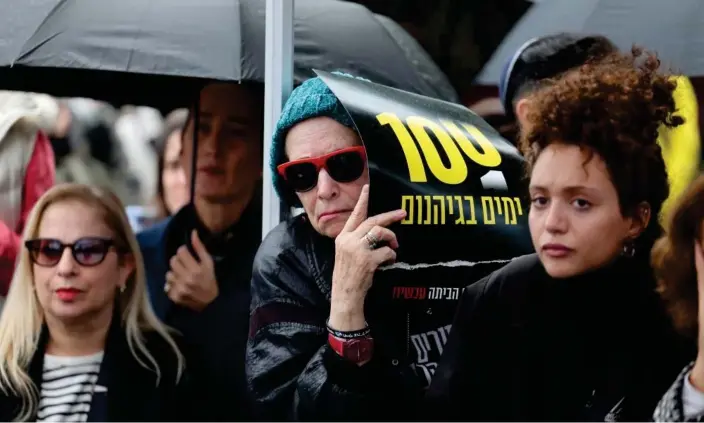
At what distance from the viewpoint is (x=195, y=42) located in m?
4.30

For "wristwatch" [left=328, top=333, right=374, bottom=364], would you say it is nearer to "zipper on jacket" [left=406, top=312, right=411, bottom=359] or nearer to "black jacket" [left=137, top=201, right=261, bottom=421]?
"zipper on jacket" [left=406, top=312, right=411, bottom=359]

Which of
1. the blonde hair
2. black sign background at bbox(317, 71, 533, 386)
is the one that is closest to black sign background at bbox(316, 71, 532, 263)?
black sign background at bbox(317, 71, 533, 386)

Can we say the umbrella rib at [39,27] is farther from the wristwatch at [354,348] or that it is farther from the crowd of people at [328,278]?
the wristwatch at [354,348]

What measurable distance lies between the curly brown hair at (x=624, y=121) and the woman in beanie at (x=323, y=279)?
2.19 ft

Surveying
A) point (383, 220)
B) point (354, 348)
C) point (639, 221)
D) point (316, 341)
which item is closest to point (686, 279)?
point (639, 221)

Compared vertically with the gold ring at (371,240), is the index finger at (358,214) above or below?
above

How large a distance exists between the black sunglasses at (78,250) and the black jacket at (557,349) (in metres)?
1.38

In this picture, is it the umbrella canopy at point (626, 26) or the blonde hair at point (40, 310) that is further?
the blonde hair at point (40, 310)

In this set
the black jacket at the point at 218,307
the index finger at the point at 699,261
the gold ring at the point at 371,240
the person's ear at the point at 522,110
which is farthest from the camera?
the black jacket at the point at 218,307

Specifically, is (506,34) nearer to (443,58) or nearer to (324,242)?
(443,58)

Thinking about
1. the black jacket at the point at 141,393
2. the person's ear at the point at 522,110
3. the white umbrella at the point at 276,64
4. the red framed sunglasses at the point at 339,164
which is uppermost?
the white umbrella at the point at 276,64

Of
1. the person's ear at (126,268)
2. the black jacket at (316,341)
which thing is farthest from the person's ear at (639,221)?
the person's ear at (126,268)

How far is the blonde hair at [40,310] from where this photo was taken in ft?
14.8

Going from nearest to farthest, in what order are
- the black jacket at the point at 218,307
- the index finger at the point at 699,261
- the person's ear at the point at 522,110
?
the index finger at the point at 699,261 → the person's ear at the point at 522,110 → the black jacket at the point at 218,307
